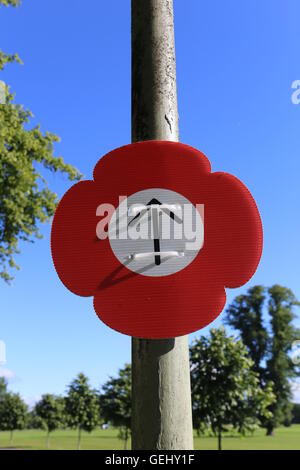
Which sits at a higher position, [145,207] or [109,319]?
[145,207]

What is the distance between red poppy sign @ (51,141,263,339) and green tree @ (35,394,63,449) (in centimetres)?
4824

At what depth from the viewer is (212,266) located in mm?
2240

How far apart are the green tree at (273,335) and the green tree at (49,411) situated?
19.1 m

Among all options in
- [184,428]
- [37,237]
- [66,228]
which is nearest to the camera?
[184,428]

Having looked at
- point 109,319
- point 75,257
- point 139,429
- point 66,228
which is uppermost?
point 66,228

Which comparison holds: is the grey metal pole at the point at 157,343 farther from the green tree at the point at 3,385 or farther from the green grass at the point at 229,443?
the green tree at the point at 3,385

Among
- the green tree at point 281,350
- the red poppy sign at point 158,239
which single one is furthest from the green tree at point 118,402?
the red poppy sign at point 158,239

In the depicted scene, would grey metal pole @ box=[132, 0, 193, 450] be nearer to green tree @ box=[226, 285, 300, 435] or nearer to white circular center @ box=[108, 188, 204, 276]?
white circular center @ box=[108, 188, 204, 276]

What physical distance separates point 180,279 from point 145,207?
374 millimetres

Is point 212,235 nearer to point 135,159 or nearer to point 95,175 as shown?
point 135,159

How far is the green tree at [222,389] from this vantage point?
782 inches

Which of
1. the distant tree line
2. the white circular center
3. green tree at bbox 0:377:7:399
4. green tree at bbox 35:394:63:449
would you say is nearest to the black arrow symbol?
the white circular center
